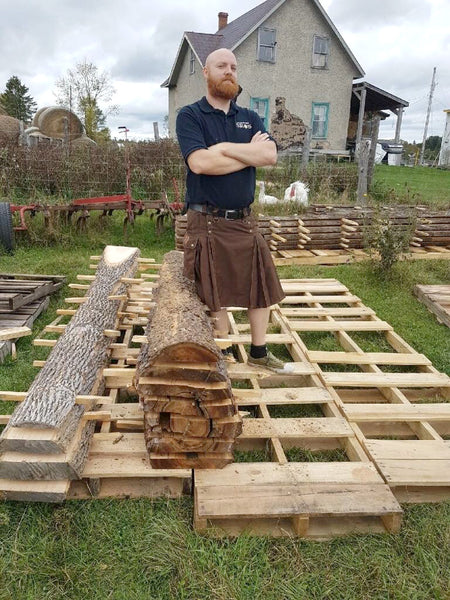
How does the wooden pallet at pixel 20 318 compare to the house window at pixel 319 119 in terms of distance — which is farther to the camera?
the house window at pixel 319 119

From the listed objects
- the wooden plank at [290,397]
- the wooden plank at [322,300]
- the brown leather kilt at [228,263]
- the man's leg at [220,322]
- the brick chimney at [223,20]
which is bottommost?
the wooden plank at [290,397]

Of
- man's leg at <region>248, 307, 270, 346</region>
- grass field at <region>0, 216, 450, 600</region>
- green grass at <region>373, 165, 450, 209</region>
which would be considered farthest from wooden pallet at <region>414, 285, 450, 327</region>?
green grass at <region>373, 165, 450, 209</region>

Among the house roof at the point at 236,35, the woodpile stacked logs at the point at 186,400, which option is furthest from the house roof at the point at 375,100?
the woodpile stacked logs at the point at 186,400

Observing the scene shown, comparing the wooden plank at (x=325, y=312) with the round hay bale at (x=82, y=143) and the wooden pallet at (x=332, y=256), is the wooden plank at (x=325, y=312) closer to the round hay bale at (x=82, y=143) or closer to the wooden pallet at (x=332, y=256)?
the wooden pallet at (x=332, y=256)

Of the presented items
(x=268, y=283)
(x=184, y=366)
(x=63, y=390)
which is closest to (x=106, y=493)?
(x=63, y=390)

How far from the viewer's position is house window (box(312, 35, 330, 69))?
1897cm

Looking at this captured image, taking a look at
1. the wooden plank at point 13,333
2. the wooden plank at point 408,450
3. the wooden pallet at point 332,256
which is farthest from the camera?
the wooden pallet at point 332,256

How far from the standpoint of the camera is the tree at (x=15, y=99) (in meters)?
39.2

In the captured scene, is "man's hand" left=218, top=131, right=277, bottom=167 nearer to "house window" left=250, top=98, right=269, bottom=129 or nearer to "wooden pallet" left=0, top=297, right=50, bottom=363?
"wooden pallet" left=0, top=297, right=50, bottom=363

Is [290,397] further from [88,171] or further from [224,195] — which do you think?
[88,171]

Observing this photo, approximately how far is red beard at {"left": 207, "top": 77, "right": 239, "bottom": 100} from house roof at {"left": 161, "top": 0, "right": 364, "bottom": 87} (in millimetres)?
16943

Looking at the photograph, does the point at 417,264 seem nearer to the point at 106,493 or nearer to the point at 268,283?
the point at 268,283

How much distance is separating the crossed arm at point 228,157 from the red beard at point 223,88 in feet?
1.07

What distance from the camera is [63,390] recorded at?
2.64 metres
